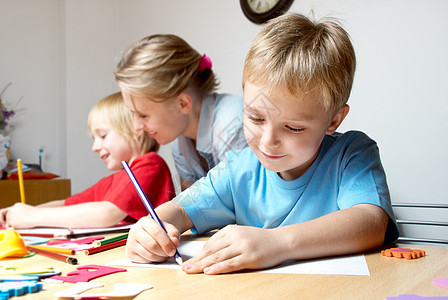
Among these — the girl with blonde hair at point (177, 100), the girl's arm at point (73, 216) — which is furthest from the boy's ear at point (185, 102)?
the girl's arm at point (73, 216)

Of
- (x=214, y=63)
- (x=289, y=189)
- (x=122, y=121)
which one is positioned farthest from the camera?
(x=214, y=63)

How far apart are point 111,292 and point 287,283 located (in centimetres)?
17

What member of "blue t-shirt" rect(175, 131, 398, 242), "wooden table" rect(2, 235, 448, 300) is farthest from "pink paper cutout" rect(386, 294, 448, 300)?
"blue t-shirt" rect(175, 131, 398, 242)

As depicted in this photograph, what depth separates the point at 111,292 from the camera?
376 millimetres

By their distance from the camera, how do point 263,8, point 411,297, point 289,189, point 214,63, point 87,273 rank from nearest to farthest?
1. point 411,297
2. point 87,273
3. point 289,189
4. point 263,8
5. point 214,63

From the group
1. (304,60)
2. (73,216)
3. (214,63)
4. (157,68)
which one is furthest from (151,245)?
(214,63)

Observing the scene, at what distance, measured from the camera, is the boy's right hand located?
19.7 inches

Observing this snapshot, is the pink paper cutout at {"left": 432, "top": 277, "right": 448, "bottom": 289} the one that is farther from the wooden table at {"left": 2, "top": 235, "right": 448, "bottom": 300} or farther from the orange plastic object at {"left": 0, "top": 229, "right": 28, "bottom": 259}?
the orange plastic object at {"left": 0, "top": 229, "right": 28, "bottom": 259}

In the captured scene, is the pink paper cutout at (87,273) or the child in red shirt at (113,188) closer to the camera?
the pink paper cutout at (87,273)

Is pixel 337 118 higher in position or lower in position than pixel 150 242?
higher

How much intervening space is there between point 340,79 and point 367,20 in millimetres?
748

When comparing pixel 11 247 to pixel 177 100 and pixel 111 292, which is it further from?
pixel 177 100

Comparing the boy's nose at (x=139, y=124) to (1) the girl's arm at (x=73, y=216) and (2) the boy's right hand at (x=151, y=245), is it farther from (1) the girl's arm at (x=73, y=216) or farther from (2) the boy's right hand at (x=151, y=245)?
(2) the boy's right hand at (x=151, y=245)

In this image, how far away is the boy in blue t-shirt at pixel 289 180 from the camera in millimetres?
489
